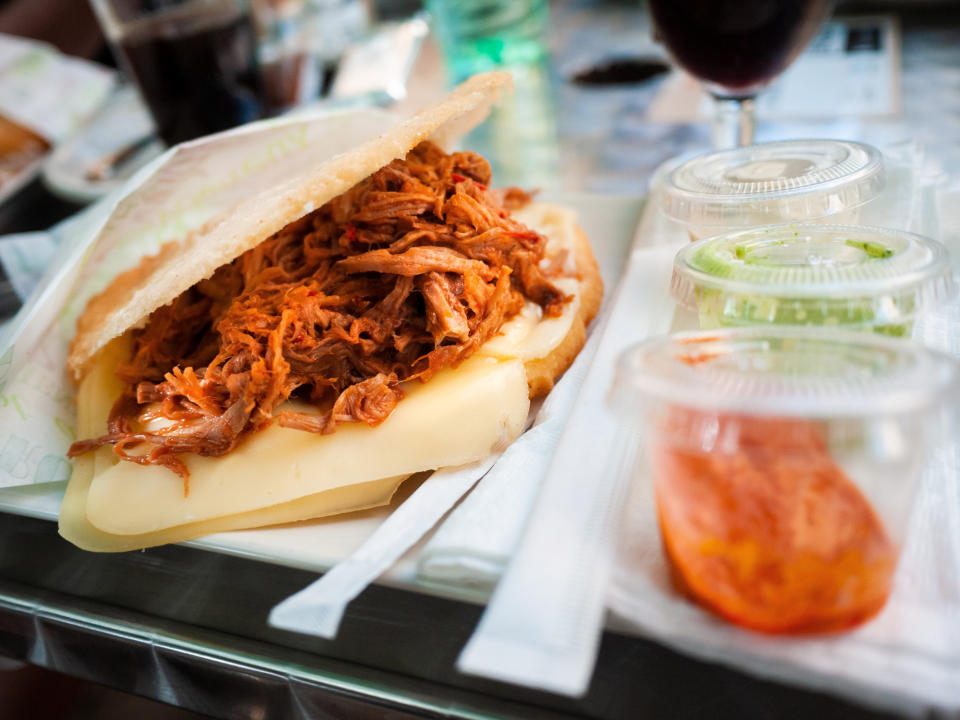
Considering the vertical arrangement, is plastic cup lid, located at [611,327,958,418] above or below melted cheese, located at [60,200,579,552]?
above

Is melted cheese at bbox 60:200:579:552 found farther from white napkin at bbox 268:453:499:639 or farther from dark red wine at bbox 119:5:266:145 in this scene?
dark red wine at bbox 119:5:266:145

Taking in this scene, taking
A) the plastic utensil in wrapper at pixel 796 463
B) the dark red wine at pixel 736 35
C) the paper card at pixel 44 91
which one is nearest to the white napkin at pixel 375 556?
the plastic utensil in wrapper at pixel 796 463

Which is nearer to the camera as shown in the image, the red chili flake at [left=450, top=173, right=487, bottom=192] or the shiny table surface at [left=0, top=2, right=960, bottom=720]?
the shiny table surface at [left=0, top=2, right=960, bottom=720]

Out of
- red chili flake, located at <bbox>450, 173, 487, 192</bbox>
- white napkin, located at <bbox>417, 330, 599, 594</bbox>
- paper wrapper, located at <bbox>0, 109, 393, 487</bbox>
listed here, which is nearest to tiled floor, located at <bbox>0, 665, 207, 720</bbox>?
paper wrapper, located at <bbox>0, 109, 393, 487</bbox>

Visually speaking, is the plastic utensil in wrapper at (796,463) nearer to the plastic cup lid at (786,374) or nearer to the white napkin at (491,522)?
the plastic cup lid at (786,374)

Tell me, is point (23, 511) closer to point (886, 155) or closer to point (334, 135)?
point (334, 135)
